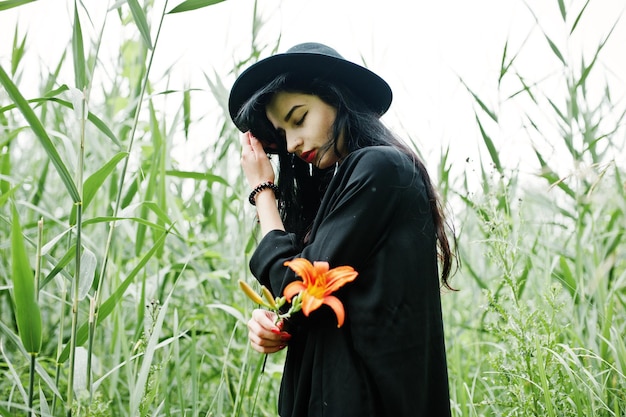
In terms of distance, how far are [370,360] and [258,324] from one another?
0.22m

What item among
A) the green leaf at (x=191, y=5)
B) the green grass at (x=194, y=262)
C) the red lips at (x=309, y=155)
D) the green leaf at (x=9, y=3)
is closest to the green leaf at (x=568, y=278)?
the green grass at (x=194, y=262)

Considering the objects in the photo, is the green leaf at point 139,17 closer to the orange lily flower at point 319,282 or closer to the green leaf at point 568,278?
the orange lily flower at point 319,282

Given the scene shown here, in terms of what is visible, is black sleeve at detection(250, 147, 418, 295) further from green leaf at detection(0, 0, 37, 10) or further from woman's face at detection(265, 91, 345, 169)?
green leaf at detection(0, 0, 37, 10)

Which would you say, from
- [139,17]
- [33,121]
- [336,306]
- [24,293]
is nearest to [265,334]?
[336,306]

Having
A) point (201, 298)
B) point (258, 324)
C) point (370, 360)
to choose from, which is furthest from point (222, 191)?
point (370, 360)

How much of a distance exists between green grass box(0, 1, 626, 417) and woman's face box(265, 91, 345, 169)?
0.25 m

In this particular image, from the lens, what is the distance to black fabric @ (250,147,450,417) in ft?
3.63

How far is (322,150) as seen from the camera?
1368 millimetres

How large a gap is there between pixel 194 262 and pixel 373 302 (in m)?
0.94

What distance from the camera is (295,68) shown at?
1.43 m

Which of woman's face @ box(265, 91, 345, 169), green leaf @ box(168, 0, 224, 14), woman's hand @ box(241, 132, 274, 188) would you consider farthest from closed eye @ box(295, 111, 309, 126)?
green leaf @ box(168, 0, 224, 14)

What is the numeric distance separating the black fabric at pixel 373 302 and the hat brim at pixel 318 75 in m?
0.29

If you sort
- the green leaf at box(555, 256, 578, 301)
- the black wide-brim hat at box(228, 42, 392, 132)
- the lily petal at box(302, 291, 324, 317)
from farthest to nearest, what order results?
1. the green leaf at box(555, 256, 578, 301)
2. the black wide-brim hat at box(228, 42, 392, 132)
3. the lily petal at box(302, 291, 324, 317)

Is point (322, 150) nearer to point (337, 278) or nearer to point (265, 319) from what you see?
point (265, 319)
